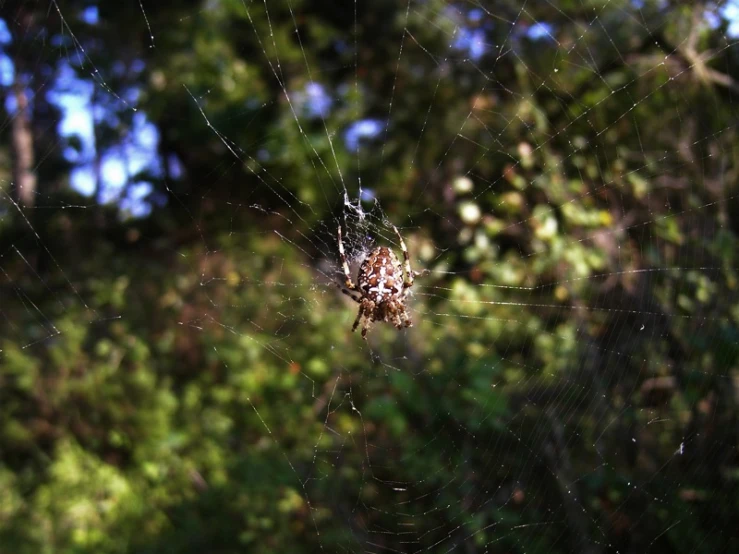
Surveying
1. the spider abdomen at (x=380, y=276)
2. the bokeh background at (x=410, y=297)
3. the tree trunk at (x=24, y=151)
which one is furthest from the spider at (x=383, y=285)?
the tree trunk at (x=24, y=151)

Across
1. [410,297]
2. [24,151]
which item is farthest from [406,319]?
[24,151]

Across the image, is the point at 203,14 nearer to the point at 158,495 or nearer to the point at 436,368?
the point at 436,368

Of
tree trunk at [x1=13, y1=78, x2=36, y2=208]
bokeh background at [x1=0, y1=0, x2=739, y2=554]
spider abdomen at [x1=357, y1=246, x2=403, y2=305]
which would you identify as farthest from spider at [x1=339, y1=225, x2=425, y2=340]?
tree trunk at [x1=13, y1=78, x2=36, y2=208]

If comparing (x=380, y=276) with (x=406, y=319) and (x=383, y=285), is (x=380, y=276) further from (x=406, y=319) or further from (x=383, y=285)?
(x=406, y=319)

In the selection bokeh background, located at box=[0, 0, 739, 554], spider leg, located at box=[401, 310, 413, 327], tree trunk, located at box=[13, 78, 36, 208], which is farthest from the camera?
tree trunk, located at box=[13, 78, 36, 208]

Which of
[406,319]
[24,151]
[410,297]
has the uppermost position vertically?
[24,151]

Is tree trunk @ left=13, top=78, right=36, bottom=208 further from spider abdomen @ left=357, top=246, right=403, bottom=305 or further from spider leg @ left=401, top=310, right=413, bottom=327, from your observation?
spider leg @ left=401, top=310, right=413, bottom=327
